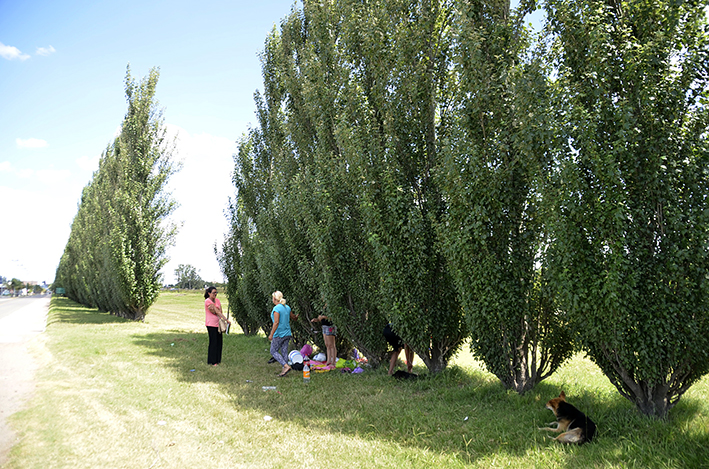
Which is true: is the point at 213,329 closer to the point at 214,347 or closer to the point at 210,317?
the point at 210,317

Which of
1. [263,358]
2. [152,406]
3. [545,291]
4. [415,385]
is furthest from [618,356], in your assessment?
[263,358]

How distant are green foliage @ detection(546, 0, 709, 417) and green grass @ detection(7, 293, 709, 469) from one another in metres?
0.97

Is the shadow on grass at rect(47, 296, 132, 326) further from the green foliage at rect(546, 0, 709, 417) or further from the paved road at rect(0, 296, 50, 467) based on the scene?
the green foliage at rect(546, 0, 709, 417)

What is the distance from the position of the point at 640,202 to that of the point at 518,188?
1880 mm

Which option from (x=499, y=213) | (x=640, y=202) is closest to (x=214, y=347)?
(x=499, y=213)

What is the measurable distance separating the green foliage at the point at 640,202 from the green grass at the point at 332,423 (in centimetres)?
97

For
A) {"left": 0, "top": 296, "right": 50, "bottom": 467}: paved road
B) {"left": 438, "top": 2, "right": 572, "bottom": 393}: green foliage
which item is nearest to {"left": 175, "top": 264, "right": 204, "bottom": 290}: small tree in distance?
{"left": 0, "top": 296, "right": 50, "bottom": 467}: paved road

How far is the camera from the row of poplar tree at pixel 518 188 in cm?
536

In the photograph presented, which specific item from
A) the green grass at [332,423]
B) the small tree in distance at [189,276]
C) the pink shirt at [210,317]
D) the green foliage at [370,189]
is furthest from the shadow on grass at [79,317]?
the small tree in distance at [189,276]

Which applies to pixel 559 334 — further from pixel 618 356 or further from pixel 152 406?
pixel 152 406

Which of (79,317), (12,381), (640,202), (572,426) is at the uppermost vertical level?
(640,202)

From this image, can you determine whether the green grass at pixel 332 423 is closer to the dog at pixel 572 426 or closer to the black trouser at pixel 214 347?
the dog at pixel 572 426

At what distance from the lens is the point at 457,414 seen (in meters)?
6.52

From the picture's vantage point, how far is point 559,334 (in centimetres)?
701
